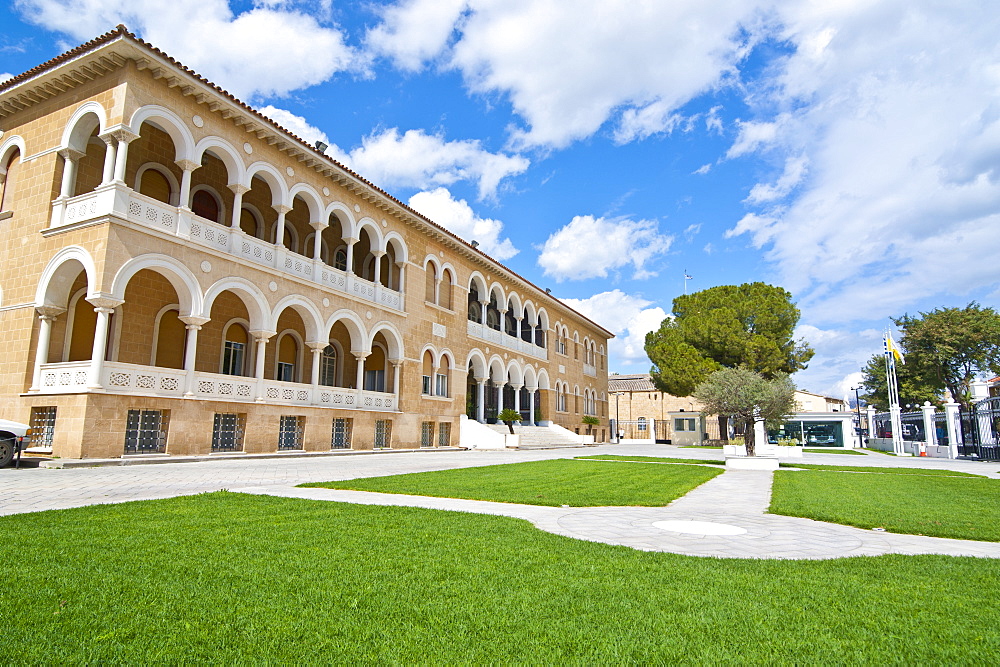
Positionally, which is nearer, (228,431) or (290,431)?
(228,431)

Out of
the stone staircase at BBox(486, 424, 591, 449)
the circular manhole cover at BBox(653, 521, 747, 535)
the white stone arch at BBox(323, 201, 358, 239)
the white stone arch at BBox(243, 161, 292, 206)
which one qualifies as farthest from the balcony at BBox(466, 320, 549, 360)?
the circular manhole cover at BBox(653, 521, 747, 535)

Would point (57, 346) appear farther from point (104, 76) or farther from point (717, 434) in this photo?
point (717, 434)

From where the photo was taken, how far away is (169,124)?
16.6 metres

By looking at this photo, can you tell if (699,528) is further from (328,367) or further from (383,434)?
(328,367)

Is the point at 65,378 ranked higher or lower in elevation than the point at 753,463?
higher

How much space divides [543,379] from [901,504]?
3148 centimetres

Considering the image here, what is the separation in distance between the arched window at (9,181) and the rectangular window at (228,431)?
817 cm

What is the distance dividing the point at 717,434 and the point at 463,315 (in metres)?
33.3

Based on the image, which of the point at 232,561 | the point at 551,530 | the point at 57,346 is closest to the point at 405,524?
the point at 551,530

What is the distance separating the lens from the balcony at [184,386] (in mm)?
14273

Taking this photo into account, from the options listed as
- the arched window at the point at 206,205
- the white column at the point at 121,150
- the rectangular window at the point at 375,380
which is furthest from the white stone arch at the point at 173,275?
the rectangular window at the point at 375,380

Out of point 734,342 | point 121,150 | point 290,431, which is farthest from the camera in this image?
point 734,342

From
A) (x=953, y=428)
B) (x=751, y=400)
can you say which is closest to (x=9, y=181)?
(x=751, y=400)

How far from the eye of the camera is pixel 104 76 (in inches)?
627
